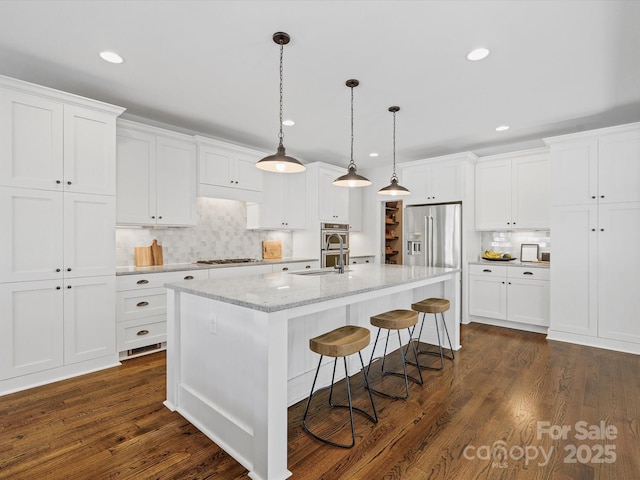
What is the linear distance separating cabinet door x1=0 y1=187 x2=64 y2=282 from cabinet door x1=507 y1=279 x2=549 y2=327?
5.15m

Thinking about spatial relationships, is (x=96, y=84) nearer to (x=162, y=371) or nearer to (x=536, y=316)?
(x=162, y=371)

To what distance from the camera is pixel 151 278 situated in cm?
354

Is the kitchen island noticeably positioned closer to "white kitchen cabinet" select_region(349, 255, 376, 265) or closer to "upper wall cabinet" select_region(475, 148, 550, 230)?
"upper wall cabinet" select_region(475, 148, 550, 230)

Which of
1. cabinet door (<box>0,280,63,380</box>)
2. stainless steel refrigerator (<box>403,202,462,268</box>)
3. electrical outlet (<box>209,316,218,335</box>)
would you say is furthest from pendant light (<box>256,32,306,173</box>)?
stainless steel refrigerator (<box>403,202,462,268</box>)

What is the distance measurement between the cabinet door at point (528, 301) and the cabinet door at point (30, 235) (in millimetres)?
5150

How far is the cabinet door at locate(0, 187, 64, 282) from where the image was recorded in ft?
8.64

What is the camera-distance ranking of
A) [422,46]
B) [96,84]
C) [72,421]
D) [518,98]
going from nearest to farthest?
[72,421]
[422,46]
[96,84]
[518,98]

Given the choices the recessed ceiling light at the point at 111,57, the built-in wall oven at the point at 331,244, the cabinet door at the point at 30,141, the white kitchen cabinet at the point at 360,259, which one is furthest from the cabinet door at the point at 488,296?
the cabinet door at the point at 30,141

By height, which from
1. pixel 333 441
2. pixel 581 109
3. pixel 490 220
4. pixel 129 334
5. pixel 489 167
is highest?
pixel 581 109

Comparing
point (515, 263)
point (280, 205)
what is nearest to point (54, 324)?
point (280, 205)

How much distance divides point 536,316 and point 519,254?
979 millimetres

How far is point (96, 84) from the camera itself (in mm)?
3031

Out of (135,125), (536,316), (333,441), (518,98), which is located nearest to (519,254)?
(536,316)

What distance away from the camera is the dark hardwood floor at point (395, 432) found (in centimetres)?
179
